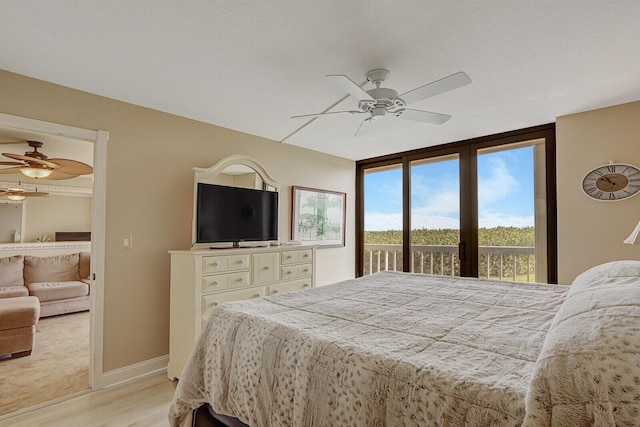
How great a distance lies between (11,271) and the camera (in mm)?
4746

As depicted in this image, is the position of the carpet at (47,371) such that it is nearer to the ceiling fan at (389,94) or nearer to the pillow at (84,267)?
the pillow at (84,267)

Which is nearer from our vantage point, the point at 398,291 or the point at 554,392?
the point at 554,392

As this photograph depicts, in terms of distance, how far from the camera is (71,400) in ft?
8.25

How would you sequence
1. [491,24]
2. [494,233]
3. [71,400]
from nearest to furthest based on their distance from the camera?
[491,24] → [71,400] → [494,233]

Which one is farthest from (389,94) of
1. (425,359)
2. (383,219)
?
(383,219)

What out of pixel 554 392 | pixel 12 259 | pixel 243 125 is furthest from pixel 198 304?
pixel 12 259

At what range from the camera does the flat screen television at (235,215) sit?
317cm

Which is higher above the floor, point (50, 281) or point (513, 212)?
point (513, 212)

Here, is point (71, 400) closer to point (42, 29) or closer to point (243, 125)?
point (42, 29)

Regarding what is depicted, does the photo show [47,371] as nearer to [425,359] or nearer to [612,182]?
[425,359]

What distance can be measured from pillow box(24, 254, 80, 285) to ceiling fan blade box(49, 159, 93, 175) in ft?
5.73

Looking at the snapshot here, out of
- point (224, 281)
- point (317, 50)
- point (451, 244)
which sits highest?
point (317, 50)

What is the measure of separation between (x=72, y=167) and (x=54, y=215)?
3.38 meters

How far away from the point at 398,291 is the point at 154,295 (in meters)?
2.32
